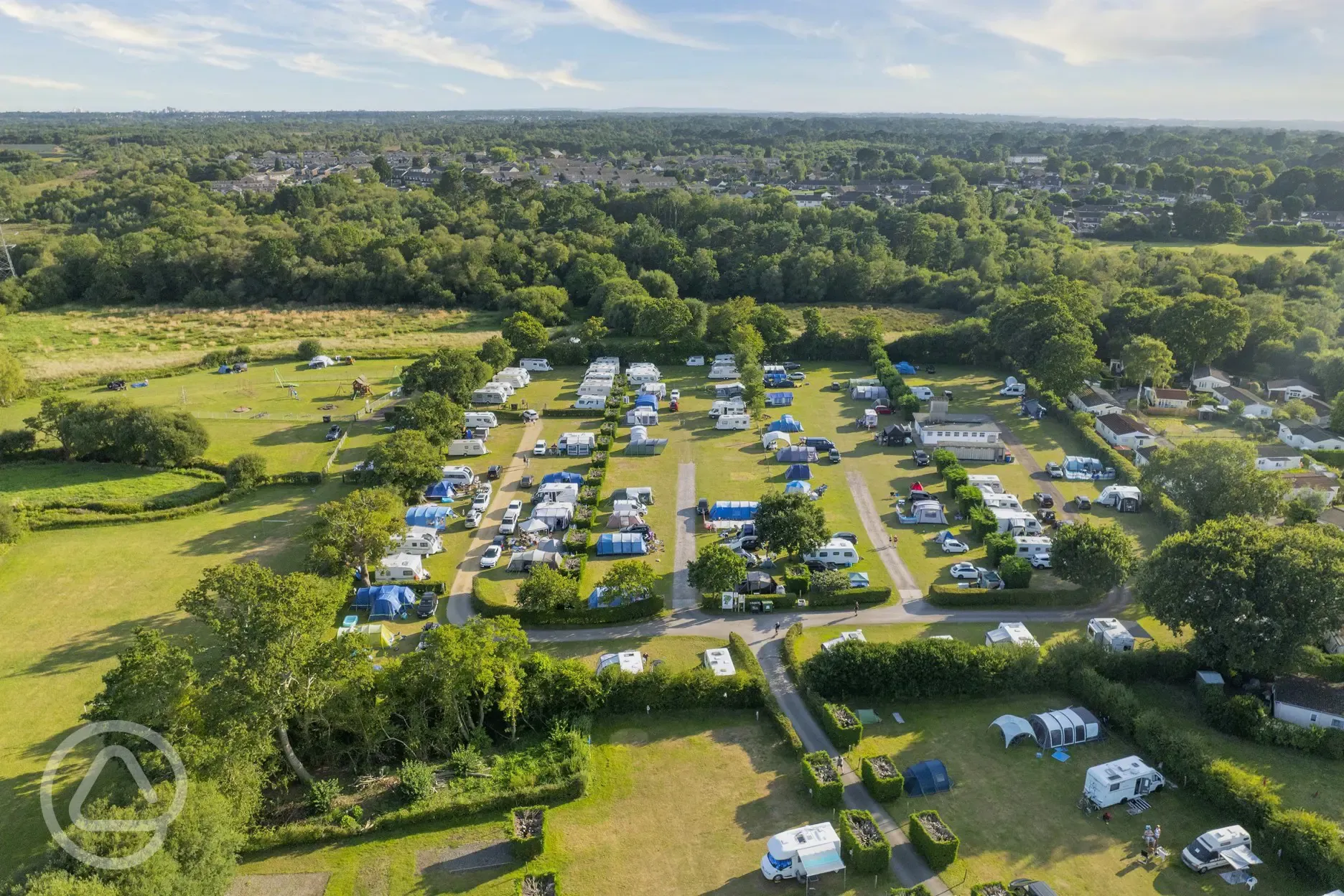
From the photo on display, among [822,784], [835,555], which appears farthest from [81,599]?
[835,555]

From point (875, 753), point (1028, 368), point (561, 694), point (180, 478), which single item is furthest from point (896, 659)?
point (180, 478)

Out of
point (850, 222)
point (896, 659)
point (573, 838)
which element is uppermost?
point (850, 222)

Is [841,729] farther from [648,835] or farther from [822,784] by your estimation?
[648,835]

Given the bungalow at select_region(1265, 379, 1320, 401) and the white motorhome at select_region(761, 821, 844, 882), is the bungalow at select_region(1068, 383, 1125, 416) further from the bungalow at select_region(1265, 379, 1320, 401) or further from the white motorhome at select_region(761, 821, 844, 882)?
the white motorhome at select_region(761, 821, 844, 882)

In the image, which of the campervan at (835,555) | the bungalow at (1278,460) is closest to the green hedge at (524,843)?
the campervan at (835,555)

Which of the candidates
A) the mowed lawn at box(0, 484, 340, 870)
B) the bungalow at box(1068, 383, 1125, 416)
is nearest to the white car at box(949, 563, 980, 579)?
the bungalow at box(1068, 383, 1125, 416)

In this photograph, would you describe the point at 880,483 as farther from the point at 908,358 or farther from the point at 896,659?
the point at 908,358

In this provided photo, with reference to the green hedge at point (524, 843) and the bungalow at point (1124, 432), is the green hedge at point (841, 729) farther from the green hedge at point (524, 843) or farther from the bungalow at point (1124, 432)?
the bungalow at point (1124, 432)
